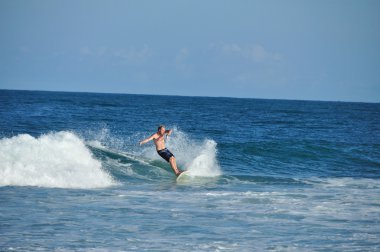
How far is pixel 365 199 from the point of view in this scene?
13.5 m

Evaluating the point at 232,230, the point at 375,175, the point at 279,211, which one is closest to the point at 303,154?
the point at 375,175

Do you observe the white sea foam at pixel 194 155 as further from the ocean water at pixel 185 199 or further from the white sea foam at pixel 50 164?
the white sea foam at pixel 50 164

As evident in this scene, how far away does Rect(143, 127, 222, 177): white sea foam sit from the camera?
1833 cm

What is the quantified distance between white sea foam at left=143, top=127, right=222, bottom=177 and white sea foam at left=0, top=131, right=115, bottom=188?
11.6ft

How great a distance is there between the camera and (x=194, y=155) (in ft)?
68.0

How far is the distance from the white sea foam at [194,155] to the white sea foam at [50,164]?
11.6 feet

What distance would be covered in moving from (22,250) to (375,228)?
20.8 ft

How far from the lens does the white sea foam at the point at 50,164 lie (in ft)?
47.4

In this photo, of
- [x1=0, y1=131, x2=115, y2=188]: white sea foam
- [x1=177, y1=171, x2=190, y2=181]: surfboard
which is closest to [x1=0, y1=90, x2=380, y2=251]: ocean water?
[x1=0, y1=131, x2=115, y2=188]: white sea foam

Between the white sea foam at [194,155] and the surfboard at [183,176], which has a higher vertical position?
the white sea foam at [194,155]

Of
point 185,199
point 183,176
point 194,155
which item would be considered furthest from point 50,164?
point 194,155

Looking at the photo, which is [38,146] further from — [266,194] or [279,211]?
[279,211]

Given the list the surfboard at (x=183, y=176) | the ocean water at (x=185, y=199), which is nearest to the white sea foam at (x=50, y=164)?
the ocean water at (x=185, y=199)

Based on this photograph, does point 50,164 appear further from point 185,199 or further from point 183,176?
point 185,199
